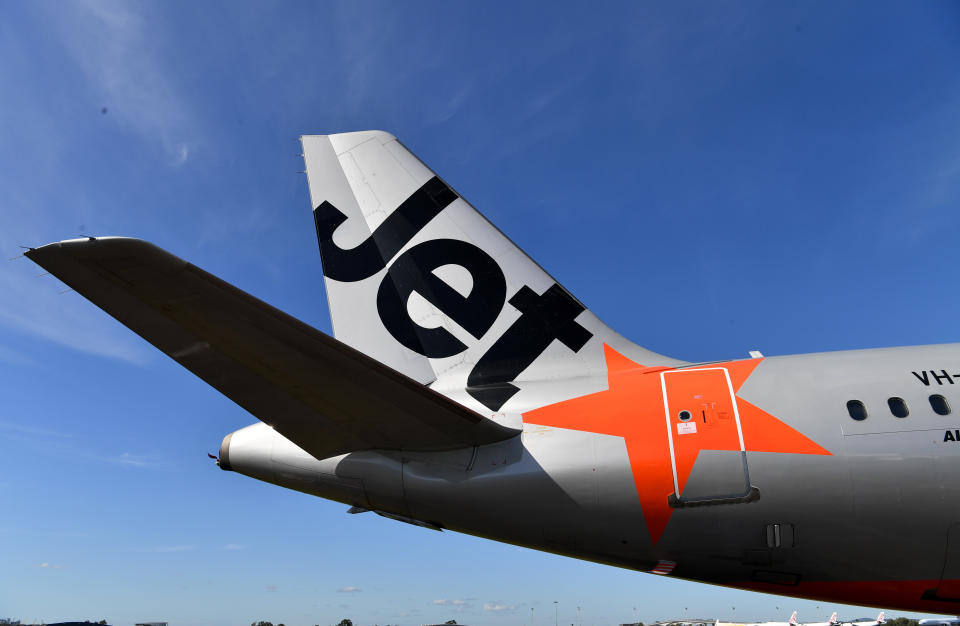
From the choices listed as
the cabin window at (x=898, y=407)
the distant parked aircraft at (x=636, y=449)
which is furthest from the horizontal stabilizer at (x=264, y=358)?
the cabin window at (x=898, y=407)

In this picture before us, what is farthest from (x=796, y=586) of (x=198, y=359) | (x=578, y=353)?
(x=198, y=359)

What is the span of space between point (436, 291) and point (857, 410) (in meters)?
4.84

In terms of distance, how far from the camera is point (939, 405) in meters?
5.44

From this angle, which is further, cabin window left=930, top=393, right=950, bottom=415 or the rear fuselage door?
cabin window left=930, top=393, right=950, bottom=415

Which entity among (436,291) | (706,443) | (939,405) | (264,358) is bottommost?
(706,443)

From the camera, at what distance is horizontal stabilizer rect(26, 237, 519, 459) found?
12.7ft

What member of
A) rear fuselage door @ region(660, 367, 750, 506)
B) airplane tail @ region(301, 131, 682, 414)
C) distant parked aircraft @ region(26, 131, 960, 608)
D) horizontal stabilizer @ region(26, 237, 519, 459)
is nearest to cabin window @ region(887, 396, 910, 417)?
distant parked aircraft @ region(26, 131, 960, 608)

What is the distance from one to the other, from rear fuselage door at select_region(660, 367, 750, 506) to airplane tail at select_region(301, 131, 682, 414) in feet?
3.90

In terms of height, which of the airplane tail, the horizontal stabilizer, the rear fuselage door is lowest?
the rear fuselage door

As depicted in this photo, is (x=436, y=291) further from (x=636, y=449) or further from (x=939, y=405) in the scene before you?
(x=939, y=405)

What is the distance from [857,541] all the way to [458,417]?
371cm

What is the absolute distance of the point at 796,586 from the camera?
5535 mm

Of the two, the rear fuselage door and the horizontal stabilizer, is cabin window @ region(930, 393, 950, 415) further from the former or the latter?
the horizontal stabilizer

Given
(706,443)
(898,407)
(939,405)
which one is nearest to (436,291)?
(706,443)
